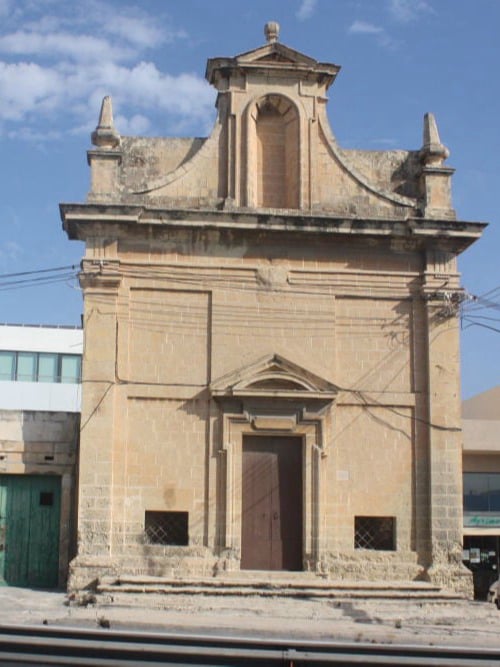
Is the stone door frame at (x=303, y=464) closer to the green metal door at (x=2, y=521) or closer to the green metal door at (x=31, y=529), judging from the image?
the green metal door at (x=31, y=529)

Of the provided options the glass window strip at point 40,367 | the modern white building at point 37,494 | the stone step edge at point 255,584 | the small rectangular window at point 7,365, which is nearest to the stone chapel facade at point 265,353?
the stone step edge at point 255,584

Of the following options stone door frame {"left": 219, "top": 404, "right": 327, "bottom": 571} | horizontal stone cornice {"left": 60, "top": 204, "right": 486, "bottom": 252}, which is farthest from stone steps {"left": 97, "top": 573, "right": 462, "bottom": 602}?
horizontal stone cornice {"left": 60, "top": 204, "right": 486, "bottom": 252}

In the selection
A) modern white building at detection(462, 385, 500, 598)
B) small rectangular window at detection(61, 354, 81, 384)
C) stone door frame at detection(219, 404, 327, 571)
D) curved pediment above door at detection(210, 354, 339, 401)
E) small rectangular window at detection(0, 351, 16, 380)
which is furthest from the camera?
small rectangular window at detection(61, 354, 81, 384)

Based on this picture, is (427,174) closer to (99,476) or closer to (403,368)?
(403,368)

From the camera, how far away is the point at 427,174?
2070 cm

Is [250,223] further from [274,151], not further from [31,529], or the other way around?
[31,529]

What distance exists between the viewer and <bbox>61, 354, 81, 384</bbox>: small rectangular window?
43.8 metres

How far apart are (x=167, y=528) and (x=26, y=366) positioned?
25.6 metres

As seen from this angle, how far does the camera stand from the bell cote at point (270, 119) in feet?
67.5

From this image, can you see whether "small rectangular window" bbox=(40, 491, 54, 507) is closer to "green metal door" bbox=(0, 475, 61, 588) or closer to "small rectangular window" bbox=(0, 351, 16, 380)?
"green metal door" bbox=(0, 475, 61, 588)

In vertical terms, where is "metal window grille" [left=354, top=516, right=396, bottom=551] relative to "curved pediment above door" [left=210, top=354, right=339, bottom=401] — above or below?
below

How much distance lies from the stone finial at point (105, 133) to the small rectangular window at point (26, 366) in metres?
24.5

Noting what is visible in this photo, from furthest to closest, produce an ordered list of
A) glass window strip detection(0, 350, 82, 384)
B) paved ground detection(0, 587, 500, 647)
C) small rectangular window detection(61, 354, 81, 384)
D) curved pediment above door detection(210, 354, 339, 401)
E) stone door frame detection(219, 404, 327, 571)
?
small rectangular window detection(61, 354, 81, 384) < glass window strip detection(0, 350, 82, 384) < curved pediment above door detection(210, 354, 339, 401) < stone door frame detection(219, 404, 327, 571) < paved ground detection(0, 587, 500, 647)

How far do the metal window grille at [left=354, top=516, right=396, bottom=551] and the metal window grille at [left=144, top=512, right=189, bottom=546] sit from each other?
319 centimetres
